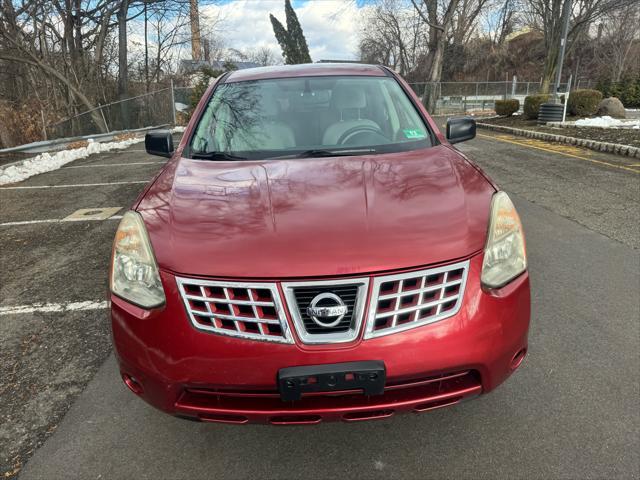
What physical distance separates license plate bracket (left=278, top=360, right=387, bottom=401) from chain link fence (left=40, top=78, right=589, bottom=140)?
567 inches

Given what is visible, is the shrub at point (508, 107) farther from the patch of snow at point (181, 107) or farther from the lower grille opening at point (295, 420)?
the lower grille opening at point (295, 420)

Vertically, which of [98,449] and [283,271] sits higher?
[283,271]

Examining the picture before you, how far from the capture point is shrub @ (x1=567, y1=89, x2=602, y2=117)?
15648 millimetres

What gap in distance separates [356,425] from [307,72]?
7.80 ft

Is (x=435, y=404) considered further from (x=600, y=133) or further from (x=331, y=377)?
(x=600, y=133)

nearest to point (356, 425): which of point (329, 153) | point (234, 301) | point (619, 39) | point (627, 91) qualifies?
point (234, 301)

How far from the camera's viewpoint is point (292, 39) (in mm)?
59000

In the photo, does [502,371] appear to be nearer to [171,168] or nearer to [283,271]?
[283,271]

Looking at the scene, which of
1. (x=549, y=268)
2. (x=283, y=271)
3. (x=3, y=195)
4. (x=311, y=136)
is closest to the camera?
(x=283, y=271)

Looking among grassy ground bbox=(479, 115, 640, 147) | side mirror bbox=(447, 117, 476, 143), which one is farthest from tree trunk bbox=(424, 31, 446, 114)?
side mirror bbox=(447, 117, 476, 143)

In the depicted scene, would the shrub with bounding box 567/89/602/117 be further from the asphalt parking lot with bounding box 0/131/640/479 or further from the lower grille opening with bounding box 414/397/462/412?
the lower grille opening with bounding box 414/397/462/412

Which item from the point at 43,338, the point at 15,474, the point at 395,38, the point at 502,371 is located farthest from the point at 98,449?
the point at 395,38

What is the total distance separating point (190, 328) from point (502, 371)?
Answer: 1.18 m

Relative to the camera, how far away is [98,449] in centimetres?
204
